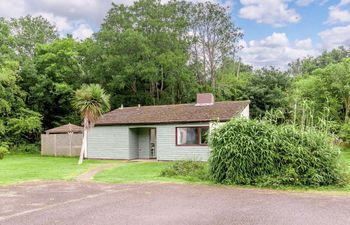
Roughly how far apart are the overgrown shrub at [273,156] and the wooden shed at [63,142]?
14.7 m

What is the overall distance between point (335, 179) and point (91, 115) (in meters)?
12.5

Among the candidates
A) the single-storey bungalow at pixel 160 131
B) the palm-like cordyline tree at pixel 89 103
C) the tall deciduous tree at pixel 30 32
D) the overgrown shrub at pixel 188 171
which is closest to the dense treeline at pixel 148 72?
the tall deciduous tree at pixel 30 32

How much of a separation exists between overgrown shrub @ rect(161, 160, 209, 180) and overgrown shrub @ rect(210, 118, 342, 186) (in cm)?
111

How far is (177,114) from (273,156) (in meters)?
9.80

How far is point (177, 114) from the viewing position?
20.1m

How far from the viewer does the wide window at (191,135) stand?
1861 cm

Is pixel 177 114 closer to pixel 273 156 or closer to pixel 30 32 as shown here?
pixel 273 156

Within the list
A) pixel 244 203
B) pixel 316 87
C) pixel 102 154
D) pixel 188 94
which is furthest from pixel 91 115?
pixel 316 87

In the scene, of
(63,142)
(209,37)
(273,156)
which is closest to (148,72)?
(63,142)

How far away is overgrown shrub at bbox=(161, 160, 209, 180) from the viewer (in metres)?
12.5

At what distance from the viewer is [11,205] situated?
8352 mm

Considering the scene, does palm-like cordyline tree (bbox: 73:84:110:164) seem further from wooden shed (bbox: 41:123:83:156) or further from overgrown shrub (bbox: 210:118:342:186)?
overgrown shrub (bbox: 210:118:342:186)

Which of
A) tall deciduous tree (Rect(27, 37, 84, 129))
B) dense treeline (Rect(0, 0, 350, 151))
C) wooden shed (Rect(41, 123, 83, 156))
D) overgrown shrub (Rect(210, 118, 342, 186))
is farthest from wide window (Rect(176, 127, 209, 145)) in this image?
tall deciduous tree (Rect(27, 37, 84, 129))

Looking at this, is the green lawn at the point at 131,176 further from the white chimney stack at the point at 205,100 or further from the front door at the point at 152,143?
A: the white chimney stack at the point at 205,100
